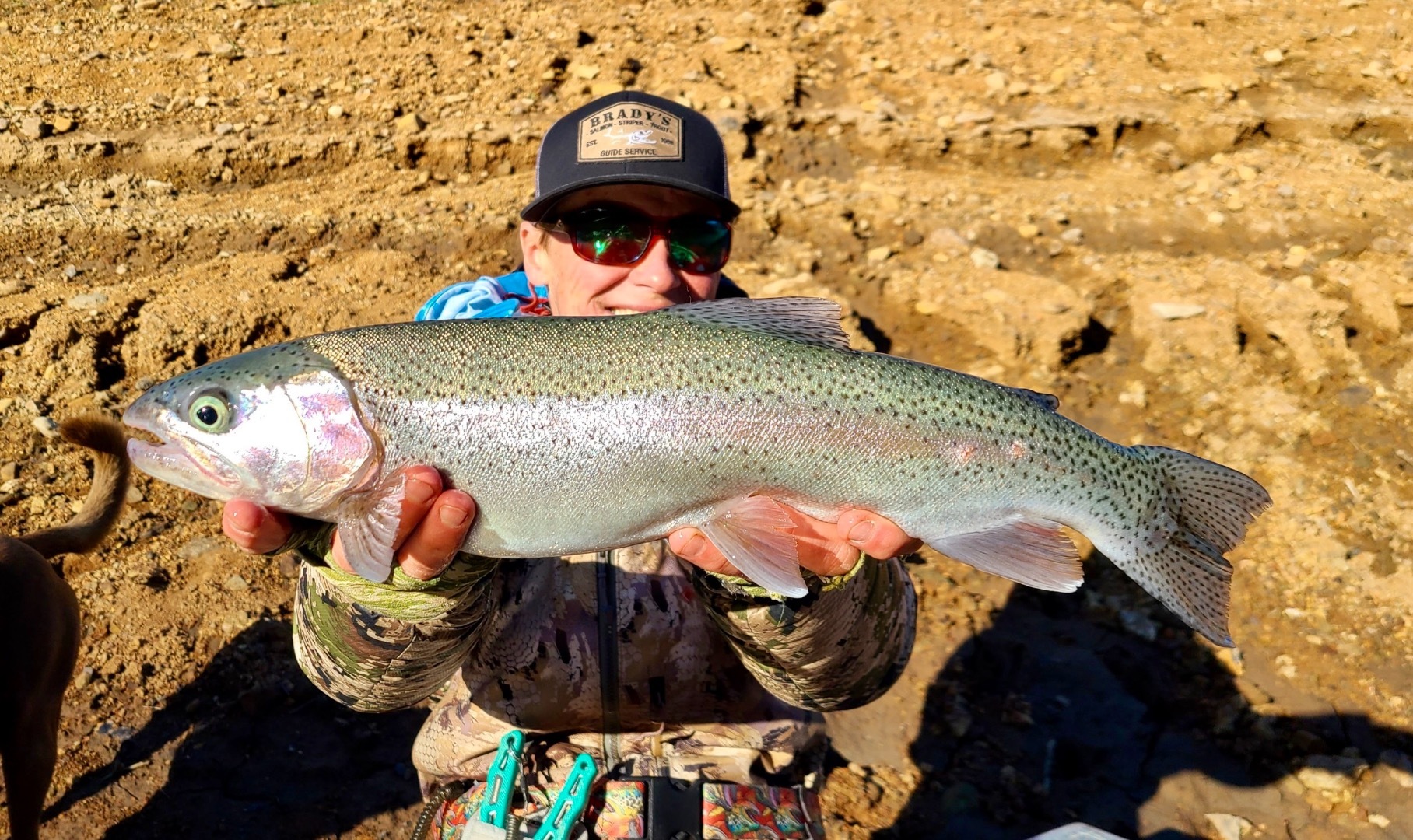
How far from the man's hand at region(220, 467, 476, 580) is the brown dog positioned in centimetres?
190

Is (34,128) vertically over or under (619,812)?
over

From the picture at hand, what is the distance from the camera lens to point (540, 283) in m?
3.63

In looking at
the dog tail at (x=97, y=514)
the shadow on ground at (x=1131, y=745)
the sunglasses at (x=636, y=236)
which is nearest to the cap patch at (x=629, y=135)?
the sunglasses at (x=636, y=236)

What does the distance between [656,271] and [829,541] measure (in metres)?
1.20

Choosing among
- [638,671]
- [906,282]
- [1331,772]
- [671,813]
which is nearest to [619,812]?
[671,813]

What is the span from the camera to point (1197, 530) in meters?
2.87

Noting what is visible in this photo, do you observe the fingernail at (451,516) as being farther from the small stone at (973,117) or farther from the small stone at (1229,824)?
the small stone at (973,117)

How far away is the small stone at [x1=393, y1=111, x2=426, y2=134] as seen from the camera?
816cm

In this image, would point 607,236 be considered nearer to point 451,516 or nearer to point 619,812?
point 451,516

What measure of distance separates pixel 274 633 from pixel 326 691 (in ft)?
7.65

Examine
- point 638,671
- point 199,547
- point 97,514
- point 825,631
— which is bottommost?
point 199,547

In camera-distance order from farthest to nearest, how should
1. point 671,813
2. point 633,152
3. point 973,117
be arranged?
point 973,117 < point 633,152 < point 671,813

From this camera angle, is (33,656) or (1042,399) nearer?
(1042,399)

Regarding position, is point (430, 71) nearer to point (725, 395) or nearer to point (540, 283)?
point (540, 283)
